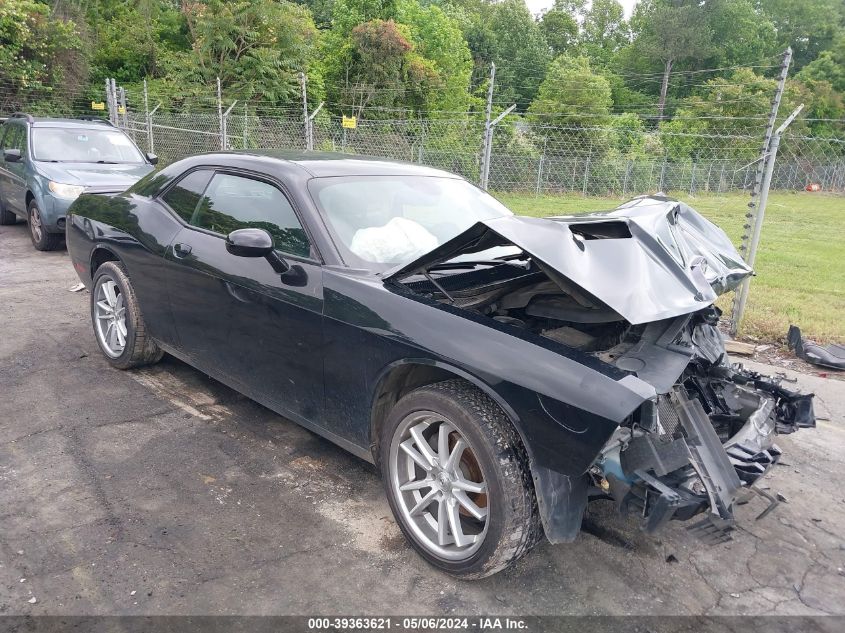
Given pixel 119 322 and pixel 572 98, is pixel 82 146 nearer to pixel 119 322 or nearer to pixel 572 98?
pixel 119 322

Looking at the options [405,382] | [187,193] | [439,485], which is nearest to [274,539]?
[439,485]

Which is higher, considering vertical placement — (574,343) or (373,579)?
(574,343)

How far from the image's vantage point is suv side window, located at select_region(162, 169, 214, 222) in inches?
154

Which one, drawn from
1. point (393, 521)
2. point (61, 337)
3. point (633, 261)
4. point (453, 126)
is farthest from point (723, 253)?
point (453, 126)

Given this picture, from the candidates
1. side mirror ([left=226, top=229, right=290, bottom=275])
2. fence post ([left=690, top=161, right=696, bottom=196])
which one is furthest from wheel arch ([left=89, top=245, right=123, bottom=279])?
fence post ([left=690, top=161, right=696, bottom=196])

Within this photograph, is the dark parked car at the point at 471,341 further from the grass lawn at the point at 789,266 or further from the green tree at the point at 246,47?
the green tree at the point at 246,47

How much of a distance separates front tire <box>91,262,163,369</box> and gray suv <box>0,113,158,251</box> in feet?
12.0

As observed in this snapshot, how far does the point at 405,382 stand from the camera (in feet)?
9.25

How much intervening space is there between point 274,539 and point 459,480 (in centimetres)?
88

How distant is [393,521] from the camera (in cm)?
295

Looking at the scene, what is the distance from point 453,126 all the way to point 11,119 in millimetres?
9701

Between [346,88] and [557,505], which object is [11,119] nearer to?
[557,505]

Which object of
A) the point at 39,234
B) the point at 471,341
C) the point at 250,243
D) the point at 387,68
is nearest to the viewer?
the point at 471,341

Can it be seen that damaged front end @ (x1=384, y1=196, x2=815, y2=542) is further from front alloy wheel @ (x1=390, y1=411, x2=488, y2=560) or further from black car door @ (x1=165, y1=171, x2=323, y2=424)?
black car door @ (x1=165, y1=171, x2=323, y2=424)
